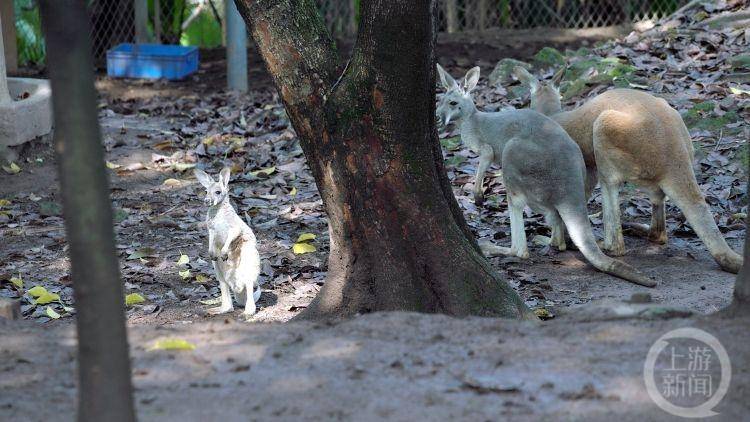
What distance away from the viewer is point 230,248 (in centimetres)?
484

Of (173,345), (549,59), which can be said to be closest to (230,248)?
(173,345)

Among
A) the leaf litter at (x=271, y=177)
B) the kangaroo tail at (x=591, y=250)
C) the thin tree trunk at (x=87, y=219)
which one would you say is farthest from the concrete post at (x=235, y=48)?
the thin tree trunk at (x=87, y=219)

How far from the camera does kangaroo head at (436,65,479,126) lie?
6.43 metres

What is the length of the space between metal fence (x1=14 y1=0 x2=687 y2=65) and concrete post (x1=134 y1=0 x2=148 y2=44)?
0.85 feet

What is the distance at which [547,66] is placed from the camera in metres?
9.77

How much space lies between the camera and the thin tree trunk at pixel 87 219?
7.02ft

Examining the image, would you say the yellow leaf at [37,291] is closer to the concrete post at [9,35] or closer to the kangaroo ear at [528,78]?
the kangaroo ear at [528,78]

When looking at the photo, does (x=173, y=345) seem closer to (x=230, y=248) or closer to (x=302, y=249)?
(x=230, y=248)

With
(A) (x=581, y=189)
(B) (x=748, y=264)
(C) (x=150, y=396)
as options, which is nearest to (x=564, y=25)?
(A) (x=581, y=189)

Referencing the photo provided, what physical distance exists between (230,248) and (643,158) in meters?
2.40

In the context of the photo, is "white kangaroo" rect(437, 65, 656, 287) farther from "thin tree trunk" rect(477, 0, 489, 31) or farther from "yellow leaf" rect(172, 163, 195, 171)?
"thin tree trunk" rect(477, 0, 489, 31)

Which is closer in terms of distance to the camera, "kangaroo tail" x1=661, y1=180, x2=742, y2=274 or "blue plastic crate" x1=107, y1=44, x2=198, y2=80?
"kangaroo tail" x1=661, y1=180, x2=742, y2=274

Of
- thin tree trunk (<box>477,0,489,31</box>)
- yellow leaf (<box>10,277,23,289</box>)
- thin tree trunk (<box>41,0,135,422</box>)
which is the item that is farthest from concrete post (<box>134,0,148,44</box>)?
thin tree trunk (<box>41,0,135,422</box>)

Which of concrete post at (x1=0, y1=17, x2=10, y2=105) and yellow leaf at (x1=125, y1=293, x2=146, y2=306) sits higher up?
concrete post at (x1=0, y1=17, x2=10, y2=105)
